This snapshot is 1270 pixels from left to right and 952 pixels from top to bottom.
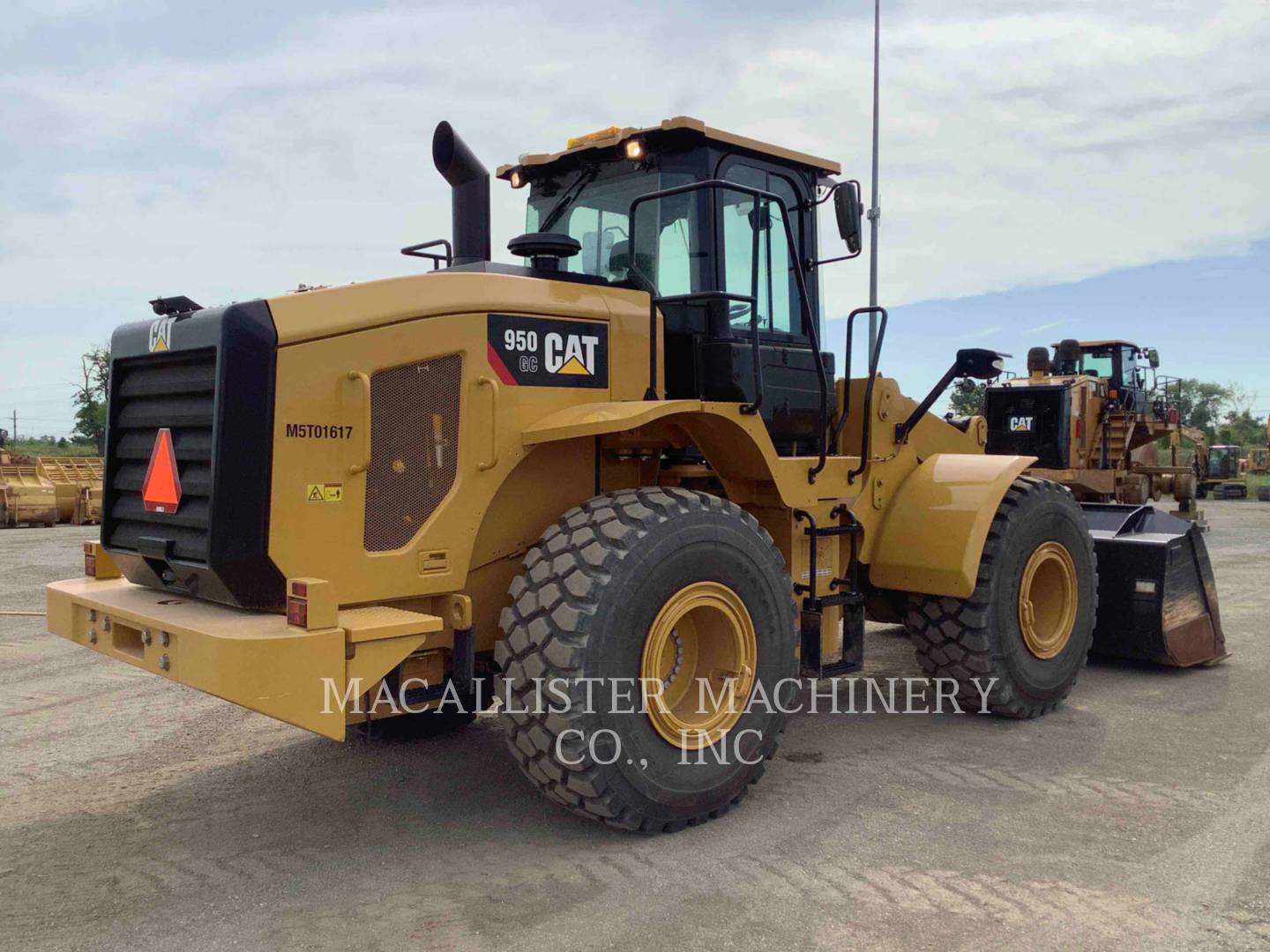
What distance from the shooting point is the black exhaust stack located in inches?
179

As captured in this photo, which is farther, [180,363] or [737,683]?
[737,683]

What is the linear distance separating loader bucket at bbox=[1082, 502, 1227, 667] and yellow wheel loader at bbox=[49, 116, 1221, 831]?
1656 millimetres

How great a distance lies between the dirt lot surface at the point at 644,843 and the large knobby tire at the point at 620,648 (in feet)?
0.68

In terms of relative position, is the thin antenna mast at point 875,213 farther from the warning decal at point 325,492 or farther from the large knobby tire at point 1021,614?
the warning decal at point 325,492

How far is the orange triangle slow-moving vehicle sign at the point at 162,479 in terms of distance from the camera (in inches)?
160

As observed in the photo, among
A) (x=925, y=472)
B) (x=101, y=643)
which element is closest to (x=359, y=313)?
(x=101, y=643)

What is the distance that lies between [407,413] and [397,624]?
0.82 meters

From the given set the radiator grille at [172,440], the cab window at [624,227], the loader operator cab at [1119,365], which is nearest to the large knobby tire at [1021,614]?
the cab window at [624,227]

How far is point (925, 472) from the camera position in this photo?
6.06 metres

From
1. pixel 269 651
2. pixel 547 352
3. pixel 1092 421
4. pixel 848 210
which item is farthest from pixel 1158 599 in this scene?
pixel 1092 421

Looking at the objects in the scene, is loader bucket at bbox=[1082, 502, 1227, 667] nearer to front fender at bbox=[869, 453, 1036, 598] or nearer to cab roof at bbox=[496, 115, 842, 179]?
front fender at bbox=[869, 453, 1036, 598]

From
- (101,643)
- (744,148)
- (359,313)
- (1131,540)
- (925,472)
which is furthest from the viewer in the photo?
(1131,540)

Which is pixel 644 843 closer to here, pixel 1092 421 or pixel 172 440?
pixel 172 440

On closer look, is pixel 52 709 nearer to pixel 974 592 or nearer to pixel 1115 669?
pixel 974 592
